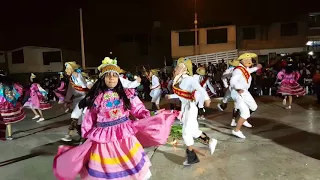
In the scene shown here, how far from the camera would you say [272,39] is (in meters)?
29.5

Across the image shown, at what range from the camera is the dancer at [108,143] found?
3.51 metres

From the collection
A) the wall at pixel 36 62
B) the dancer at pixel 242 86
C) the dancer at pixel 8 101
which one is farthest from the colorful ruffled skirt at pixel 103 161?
the wall at pixel 36 62

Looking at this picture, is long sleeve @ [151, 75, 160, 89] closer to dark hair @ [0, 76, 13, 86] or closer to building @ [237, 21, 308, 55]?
dark hair @ [0, 76, 13, 86]

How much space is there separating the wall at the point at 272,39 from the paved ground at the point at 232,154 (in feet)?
69.2

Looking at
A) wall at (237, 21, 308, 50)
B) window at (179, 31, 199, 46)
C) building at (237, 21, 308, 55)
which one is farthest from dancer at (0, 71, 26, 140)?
wall at (237, 21, 308, 50)

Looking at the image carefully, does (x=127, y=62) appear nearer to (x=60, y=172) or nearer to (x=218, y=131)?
(x=218, y=131)

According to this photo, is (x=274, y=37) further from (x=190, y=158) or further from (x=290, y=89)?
(x=190, y=158)

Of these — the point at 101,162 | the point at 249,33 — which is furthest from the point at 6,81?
the point at 249,33

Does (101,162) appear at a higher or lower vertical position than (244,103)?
lower

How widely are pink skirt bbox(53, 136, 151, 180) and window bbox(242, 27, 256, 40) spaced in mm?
28246

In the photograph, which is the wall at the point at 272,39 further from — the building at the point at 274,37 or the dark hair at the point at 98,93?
the dark hair at the point at 98,93

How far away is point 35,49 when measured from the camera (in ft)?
111

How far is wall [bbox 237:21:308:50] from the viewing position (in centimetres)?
2905

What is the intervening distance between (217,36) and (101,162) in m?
27.2
